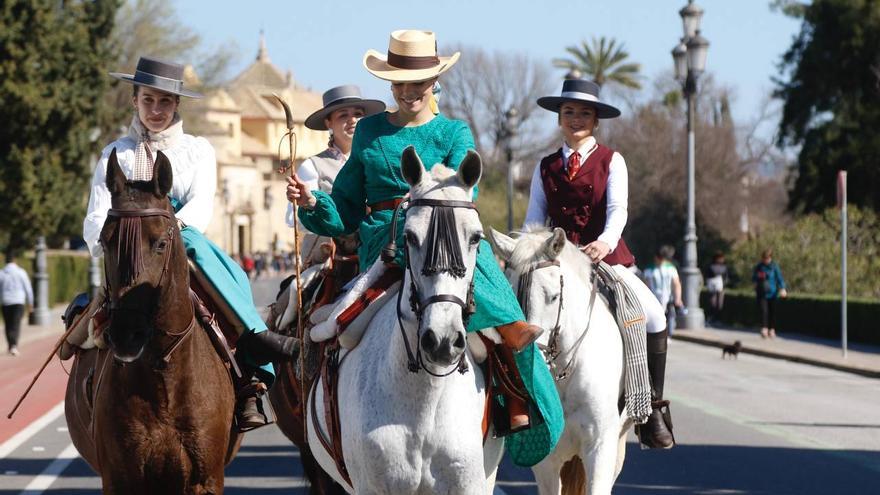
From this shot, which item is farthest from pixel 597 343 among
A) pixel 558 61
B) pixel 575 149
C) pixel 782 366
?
pixel 558 61

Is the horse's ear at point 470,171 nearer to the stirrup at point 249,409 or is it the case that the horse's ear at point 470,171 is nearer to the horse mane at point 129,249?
the horse mane at point 129,249

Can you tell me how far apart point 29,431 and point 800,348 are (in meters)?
17.3

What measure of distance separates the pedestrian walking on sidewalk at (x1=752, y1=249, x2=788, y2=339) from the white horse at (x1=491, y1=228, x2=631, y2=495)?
79.8 feet

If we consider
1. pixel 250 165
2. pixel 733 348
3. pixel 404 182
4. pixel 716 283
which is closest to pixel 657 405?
pixel 404 182

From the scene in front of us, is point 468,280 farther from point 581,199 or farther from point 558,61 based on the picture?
point 558,61

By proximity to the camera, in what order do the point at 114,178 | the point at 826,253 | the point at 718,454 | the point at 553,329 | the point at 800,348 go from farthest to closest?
the point at 826,253, the point at 800,348, the point at 718,454, the point at 553,329, the point at 114,178

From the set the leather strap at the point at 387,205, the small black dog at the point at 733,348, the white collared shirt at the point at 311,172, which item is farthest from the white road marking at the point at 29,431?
the small black dog at the point at 733,348

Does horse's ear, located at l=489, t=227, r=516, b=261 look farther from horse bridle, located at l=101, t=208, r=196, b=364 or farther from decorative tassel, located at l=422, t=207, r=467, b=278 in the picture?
decorative tassel, located at l=422, t=207, r=467, b=278

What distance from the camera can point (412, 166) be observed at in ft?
19.5

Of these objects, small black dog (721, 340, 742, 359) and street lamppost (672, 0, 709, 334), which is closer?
small black dog (721, 340, 742, 359)

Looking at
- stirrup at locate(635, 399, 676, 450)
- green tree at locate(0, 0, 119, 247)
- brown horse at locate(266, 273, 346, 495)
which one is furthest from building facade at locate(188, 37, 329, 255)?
stirrup at locate(635, 399, 676, 450)

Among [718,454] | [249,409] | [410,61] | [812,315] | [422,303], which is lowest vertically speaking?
[718,454]

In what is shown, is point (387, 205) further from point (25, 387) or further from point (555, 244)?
point (25, 387)

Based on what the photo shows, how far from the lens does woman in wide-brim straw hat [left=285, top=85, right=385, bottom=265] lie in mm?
9773
